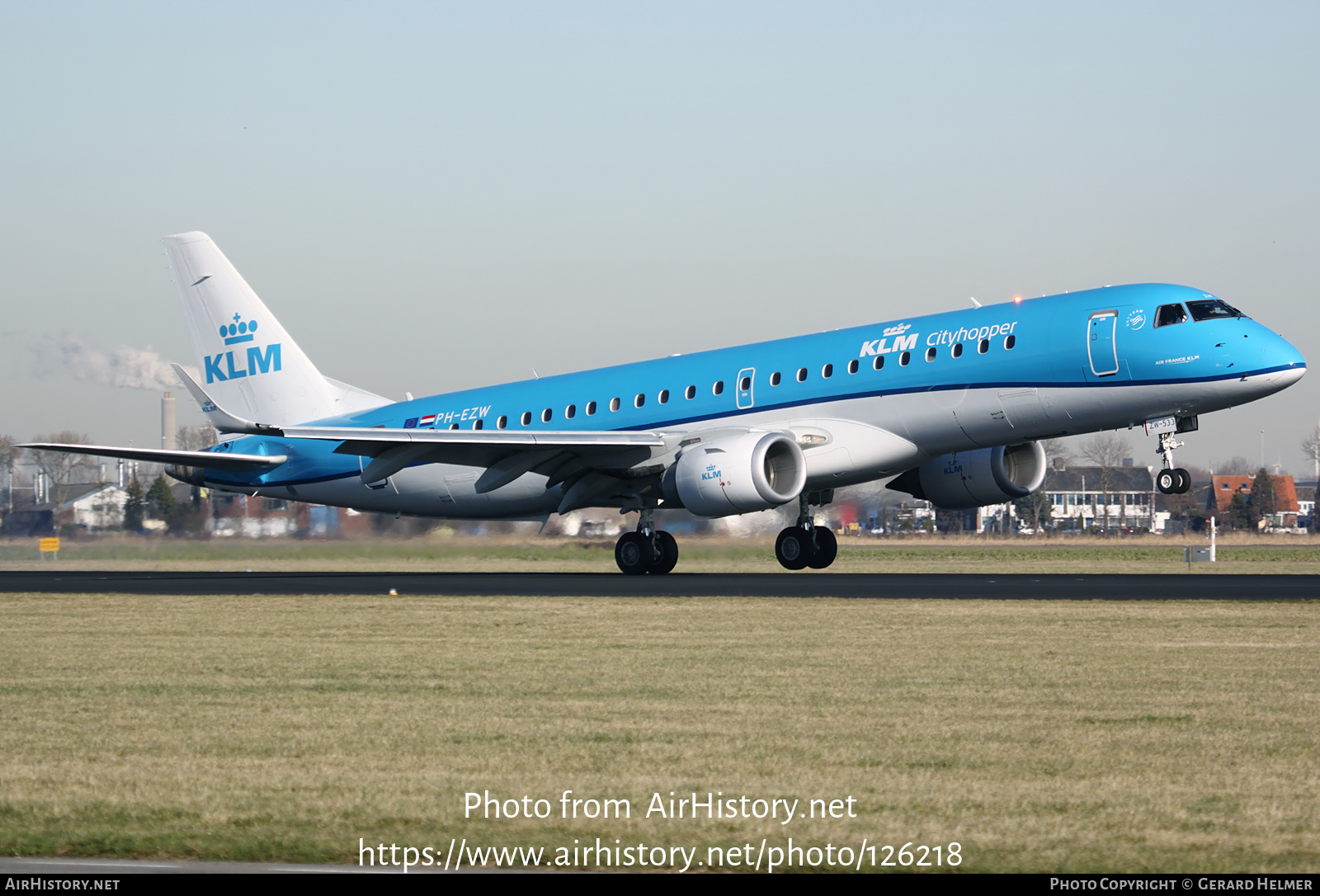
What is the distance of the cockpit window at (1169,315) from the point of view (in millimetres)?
25078

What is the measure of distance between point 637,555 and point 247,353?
42.6 ft

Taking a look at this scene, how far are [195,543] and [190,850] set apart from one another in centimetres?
3028

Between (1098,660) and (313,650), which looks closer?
(1098,660)

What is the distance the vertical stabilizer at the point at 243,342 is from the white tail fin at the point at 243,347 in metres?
0.02

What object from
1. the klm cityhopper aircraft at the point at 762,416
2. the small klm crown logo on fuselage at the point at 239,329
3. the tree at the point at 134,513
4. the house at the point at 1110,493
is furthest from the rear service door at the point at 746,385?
the house at the point at 1110,493

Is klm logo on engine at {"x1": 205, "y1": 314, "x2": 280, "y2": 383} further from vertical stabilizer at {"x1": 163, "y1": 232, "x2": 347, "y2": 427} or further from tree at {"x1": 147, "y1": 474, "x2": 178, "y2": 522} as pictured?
tree at {"x1": 147, "y1": 474, "x2": 178, "y2": 522}

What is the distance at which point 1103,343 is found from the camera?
25391 millimetres

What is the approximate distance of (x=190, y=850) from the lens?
668 cm

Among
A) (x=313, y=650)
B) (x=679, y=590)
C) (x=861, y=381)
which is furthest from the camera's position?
(x=861, y=381)

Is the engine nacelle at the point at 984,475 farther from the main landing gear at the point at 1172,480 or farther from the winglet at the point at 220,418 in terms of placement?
the winglet at the point at 220,418

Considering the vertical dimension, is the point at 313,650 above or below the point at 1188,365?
below
